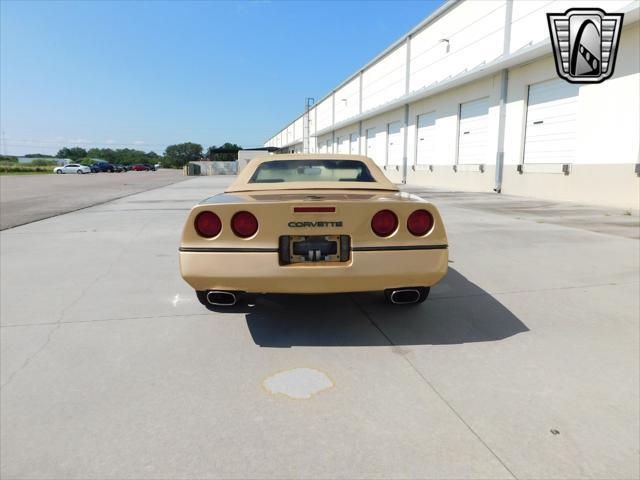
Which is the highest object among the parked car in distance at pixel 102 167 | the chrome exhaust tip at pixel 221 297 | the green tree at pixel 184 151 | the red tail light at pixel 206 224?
the green tree at pixel 184 151

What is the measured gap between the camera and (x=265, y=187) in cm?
368

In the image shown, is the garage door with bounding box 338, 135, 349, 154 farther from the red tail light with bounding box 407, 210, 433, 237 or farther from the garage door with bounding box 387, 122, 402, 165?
the red tail light with bounding box 407, 210, 433, 237

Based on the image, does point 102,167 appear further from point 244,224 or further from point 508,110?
point 244,224

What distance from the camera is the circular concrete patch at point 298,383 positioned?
7.63 ft

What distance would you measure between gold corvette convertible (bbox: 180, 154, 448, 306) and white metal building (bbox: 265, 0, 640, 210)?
10.5 meters

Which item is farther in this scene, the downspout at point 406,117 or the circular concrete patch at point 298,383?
the downspout at point 406,117

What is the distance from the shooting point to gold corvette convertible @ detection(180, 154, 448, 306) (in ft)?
9.09

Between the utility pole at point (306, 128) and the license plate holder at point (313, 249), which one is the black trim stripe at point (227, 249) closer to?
the license plate holder at point (313, 249)

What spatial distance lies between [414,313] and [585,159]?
37.0ft

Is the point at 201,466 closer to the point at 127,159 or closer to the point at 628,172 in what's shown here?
the point at 628,172

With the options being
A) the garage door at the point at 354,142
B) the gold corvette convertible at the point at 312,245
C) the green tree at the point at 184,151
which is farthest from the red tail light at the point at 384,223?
the green tree at the point at 184,151

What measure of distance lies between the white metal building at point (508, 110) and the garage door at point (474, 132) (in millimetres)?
44

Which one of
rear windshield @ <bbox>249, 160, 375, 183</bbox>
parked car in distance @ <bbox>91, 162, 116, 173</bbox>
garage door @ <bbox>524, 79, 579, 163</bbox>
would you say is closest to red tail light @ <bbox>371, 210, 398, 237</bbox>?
rear windshield @ <bbox>249, 160, 375, 183</bbox>

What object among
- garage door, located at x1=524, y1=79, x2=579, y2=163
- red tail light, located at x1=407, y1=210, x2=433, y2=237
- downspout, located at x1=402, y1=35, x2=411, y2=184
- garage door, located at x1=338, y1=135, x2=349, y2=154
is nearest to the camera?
red tail light, located at x1=407, y1=210, x2=433, y2=237
